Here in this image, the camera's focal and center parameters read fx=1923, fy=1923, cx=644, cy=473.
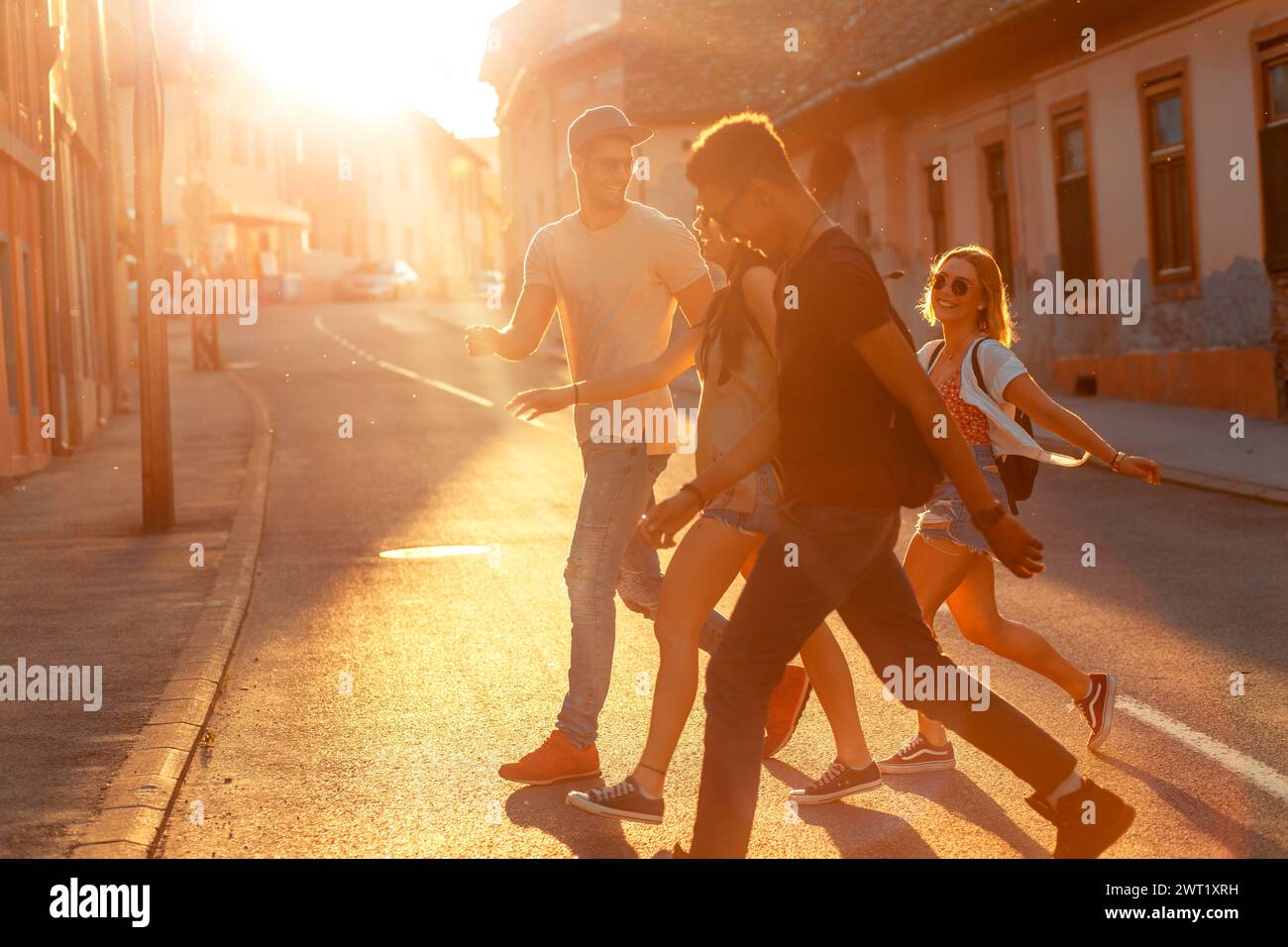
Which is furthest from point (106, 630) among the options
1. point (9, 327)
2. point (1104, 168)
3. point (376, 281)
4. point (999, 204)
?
point (376, 281)

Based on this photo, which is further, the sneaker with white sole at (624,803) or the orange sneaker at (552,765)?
the orange sneaker at (552,765)

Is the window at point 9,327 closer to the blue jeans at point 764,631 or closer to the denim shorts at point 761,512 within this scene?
the denim shorts at point 761,512

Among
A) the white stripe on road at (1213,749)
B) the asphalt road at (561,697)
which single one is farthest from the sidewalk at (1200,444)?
the white stripe on road at (1213,749)

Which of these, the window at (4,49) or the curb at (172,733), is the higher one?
the window at (4,49)

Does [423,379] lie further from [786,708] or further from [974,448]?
[974,448]

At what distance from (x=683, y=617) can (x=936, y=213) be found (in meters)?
23.7

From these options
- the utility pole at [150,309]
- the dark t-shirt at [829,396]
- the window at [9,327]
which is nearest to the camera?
the dark t-shirt at [829,396]

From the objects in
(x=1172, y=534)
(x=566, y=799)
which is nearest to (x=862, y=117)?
(x=1172, y=534)

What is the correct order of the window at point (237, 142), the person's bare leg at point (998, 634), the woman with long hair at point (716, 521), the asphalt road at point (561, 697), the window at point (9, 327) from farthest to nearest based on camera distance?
the window at point (237, 142) < the window at point (9, 327) < the person's bare leg at point (998, 634) < the asphalt road at point (561, 697) < the woman with long hair at point (716, 521)

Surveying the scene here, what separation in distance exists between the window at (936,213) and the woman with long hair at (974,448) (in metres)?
22.1

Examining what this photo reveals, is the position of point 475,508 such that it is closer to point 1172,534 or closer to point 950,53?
point 1172,534

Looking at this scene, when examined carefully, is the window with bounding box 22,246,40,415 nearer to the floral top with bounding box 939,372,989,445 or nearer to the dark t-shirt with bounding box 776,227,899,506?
the floral top with bounding box 939,372,989,445

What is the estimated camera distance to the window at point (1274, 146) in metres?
18.0

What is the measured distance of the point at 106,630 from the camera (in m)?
8.98
